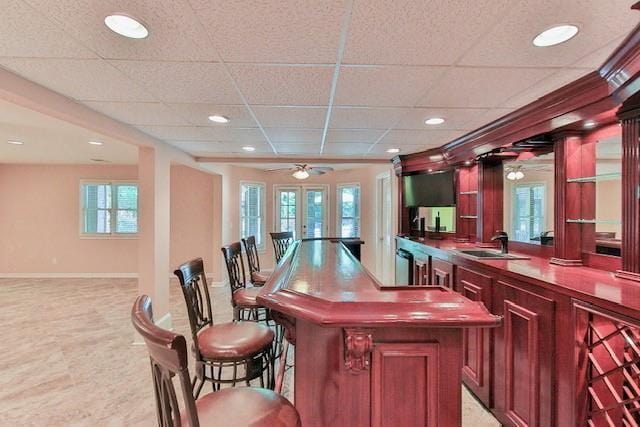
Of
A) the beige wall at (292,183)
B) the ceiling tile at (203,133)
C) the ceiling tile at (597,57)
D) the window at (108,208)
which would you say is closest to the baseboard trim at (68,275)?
the window at (108,208)

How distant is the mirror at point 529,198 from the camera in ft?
8.50

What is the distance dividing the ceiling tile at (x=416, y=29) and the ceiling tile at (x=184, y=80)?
83 cm

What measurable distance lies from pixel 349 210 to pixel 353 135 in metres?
4.15

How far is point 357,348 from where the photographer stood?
1.17 meters

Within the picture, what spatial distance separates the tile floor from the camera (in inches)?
90.4

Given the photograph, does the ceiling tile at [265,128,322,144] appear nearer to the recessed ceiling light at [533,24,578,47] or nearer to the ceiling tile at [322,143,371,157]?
the ceiling tile at [322,143,371,157]

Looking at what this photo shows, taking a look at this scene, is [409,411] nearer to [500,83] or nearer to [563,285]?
[563,285]

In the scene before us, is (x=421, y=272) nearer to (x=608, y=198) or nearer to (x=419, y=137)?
(x=419, y=137)

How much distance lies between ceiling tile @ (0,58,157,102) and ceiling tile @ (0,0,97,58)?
0.08 meters

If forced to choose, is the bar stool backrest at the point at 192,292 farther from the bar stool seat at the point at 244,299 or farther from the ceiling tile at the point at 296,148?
the ceiling tile at the point at 296,148

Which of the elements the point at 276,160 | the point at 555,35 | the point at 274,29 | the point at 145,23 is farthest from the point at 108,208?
the point at 555,35

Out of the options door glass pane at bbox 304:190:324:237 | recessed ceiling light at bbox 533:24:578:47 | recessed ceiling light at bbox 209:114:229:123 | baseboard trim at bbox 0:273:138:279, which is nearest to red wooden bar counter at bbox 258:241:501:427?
recessed ceiling light at bbox 533:24:578:47

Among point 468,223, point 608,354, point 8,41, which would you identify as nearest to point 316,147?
point 468,223

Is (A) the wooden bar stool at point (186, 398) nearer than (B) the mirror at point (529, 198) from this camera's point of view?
Yes
